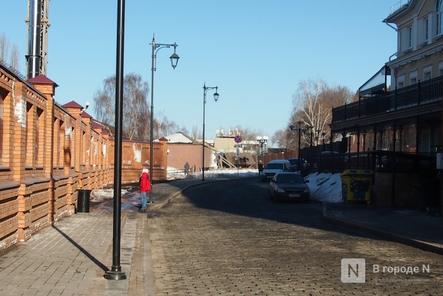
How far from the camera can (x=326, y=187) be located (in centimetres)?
3381

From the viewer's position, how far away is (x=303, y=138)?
104 m

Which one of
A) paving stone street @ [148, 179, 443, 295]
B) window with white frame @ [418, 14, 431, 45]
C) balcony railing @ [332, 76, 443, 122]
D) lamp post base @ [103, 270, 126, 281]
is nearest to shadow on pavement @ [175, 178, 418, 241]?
paving stone street @ [148, 179, 443, 295]

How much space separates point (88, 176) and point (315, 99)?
65485 millimetres

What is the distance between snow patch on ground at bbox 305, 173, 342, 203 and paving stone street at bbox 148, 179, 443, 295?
30.2ft

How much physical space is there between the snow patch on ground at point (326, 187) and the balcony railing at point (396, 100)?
12.7 feet

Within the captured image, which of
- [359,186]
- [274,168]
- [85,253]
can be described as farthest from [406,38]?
[85,253]

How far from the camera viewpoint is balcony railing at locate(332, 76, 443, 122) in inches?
1049

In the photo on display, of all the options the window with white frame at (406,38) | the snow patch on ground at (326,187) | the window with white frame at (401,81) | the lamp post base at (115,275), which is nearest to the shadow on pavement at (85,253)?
the lamp post base at (115,275)

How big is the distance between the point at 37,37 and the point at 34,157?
16286 millimetres

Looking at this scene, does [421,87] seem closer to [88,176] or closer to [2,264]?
[88,176]

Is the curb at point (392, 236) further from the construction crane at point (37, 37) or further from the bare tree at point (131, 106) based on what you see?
the bare tree at point (131, 106)

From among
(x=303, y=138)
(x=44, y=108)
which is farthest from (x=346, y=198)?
(x=303, y=138)

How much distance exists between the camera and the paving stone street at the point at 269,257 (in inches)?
359

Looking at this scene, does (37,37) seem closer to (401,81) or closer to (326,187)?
(326,187)
